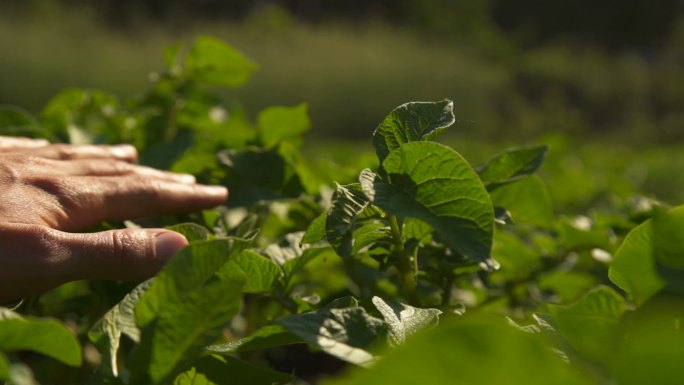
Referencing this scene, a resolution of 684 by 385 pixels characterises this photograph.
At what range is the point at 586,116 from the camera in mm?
21406

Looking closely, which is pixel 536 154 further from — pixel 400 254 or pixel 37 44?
pixel 37 44

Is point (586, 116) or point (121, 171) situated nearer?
point (121, 171)

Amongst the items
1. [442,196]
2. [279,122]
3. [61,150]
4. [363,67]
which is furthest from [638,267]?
[363,67]

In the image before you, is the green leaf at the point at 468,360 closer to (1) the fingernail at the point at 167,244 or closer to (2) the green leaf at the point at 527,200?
(1) the fingernail at the point at 167,244

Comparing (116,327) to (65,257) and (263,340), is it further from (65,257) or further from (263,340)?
(65,257)

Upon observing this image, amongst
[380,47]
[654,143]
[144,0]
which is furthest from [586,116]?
[144,0]

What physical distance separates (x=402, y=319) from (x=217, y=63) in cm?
118

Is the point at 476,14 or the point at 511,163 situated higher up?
the point at 511,163

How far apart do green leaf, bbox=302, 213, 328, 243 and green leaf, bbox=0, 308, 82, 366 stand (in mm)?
298

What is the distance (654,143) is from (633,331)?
14.4 meters

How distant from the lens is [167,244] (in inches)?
40.2

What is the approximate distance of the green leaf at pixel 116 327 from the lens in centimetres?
75

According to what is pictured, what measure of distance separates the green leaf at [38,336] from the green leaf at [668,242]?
52cm

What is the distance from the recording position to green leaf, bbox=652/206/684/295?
701mm
